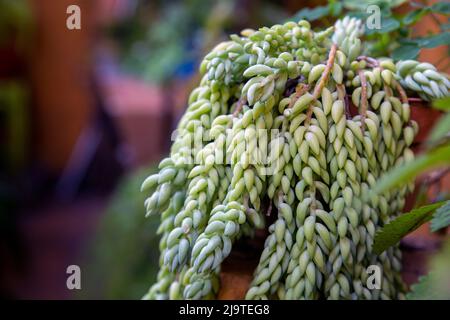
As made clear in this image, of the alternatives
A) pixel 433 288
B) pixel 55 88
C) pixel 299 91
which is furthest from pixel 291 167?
pixel 55 88

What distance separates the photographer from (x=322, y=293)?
76 cm

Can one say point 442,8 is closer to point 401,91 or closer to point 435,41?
point 435,41

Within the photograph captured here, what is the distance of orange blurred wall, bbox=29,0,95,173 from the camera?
16.1 feet

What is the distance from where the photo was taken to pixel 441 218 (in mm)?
644

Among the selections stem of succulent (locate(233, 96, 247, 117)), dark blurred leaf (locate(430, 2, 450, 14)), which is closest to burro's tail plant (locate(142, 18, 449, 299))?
stem of succulent (locate(233, 96, 247, 117))

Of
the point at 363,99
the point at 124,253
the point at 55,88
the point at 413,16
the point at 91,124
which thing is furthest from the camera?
the point at 55,88

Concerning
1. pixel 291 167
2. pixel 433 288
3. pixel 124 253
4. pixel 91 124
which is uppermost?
pixel 291 167

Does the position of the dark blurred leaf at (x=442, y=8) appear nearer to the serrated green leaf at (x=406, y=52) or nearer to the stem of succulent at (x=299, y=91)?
the serrated green leaf at (x=406, y=52)

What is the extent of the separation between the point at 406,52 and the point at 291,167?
0.26 metres

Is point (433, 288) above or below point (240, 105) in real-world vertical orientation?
below

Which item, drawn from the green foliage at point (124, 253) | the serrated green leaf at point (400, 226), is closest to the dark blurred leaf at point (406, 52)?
the serrated green leaf at point (400, 226)

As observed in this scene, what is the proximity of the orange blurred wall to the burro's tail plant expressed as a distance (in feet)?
13.7

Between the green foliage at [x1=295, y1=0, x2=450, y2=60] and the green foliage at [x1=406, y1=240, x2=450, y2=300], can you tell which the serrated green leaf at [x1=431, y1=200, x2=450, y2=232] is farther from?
the green foliage at [x1=295, y1=0, x2=450, y2=60]
